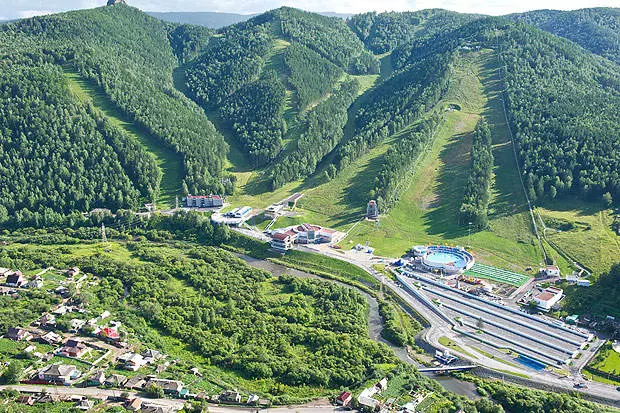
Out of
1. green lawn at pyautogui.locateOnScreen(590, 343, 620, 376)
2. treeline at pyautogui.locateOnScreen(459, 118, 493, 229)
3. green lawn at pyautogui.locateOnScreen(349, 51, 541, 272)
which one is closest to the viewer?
green lawn at pyautogui.locateOnScreen(590, 343, 620, 376)

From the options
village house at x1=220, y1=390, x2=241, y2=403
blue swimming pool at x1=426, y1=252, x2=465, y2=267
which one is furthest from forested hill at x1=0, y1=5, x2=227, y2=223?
village house at x1=220, y1=390, x2=241, y2=403

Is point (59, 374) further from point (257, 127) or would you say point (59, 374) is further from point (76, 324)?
point (257, 127)

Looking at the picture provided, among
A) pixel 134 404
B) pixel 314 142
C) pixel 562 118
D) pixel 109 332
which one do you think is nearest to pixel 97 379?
pixel 134 404

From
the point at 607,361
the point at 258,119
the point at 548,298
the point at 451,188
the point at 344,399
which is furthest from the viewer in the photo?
the point at 258,119

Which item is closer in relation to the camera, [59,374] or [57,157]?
[59,374]

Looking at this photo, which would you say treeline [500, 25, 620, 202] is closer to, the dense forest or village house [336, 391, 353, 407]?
the dense forest

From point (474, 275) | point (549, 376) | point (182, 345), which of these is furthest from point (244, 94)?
point (549, 376)

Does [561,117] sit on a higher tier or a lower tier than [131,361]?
higher

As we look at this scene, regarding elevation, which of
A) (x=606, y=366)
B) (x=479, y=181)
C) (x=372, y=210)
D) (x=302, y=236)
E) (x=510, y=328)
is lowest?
(x=606, y=366)
